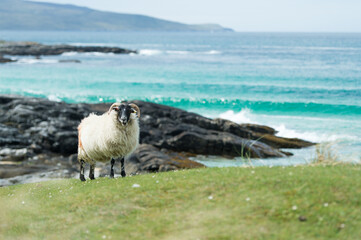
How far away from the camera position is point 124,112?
12.8 m

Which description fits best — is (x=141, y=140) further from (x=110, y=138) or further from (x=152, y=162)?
(x=110, y=138)

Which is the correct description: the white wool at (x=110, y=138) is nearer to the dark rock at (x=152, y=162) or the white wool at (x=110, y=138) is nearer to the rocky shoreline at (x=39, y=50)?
the dark rock at (x=152, y=162)

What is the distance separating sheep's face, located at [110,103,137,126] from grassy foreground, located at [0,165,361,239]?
2187 millimetres

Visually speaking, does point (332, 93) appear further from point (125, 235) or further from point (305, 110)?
point (125, 235)

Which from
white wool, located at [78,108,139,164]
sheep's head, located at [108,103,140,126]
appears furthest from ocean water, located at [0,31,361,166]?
sheep's head, located at [108,103,140,126]

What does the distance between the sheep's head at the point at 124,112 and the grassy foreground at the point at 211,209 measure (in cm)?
220

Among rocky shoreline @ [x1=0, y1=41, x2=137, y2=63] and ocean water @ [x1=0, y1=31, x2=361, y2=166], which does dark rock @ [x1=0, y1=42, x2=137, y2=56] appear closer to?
rocky shoreline @ [x1=0, y1=41, x2=137, y2=63]

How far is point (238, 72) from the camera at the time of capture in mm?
79500

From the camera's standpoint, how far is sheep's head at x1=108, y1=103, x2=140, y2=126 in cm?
1276

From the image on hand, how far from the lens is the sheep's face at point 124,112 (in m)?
12.7

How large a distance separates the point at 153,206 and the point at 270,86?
54.5 m

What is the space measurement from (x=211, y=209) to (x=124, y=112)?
522 centimetres

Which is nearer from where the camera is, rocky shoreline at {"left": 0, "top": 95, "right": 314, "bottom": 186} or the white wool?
the white wool

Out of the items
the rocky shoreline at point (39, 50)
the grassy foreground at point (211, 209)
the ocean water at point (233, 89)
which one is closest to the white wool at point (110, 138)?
the grassy foreground at point (211, 209)
